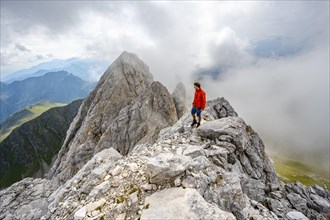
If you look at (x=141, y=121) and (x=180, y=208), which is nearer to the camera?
(x=180, y=208)

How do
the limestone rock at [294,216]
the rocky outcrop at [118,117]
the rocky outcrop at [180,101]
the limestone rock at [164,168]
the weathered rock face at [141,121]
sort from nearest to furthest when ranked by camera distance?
the limestone rock at [164,168]
the limestone rock at [294,216]
the weathered rock face at [141,121]
the rocky outcrop at [118,117]
the rocky outcrop at [180,101]

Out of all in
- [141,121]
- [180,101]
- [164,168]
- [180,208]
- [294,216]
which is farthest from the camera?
[180,101]

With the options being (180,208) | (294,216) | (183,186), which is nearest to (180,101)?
(294,216)

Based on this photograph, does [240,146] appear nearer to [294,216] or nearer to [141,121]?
[294,216]

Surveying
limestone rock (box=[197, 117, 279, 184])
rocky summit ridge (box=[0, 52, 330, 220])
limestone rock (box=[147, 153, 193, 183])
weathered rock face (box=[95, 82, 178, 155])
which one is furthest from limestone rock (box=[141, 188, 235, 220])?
weathered rock face (box=[95, 82, 178, 155])

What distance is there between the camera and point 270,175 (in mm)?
24766

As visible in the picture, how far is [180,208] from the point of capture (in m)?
9.45

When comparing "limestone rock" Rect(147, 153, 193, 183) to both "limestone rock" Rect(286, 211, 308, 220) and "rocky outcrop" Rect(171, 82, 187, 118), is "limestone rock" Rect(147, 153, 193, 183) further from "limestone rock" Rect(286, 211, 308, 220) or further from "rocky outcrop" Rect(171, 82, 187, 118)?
"rocky outcrop" Rect(171, 82, 187, 118)

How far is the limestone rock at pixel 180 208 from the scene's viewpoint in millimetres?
9222

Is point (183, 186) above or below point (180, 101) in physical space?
below

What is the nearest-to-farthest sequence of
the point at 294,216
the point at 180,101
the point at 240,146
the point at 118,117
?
the point at 294,216 → the point at 240,146 → the point at 118,117 → the point at 180,101

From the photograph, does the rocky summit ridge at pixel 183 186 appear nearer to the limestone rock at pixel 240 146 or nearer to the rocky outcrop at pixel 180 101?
the limestone rock at pixel 240 146

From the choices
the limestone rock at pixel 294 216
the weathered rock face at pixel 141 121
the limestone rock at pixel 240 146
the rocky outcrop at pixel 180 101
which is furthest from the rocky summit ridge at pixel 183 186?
the rocky outcrop at pixel 180 101

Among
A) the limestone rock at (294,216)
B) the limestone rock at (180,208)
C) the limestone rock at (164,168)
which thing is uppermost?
the limestone rock at (294,216)
